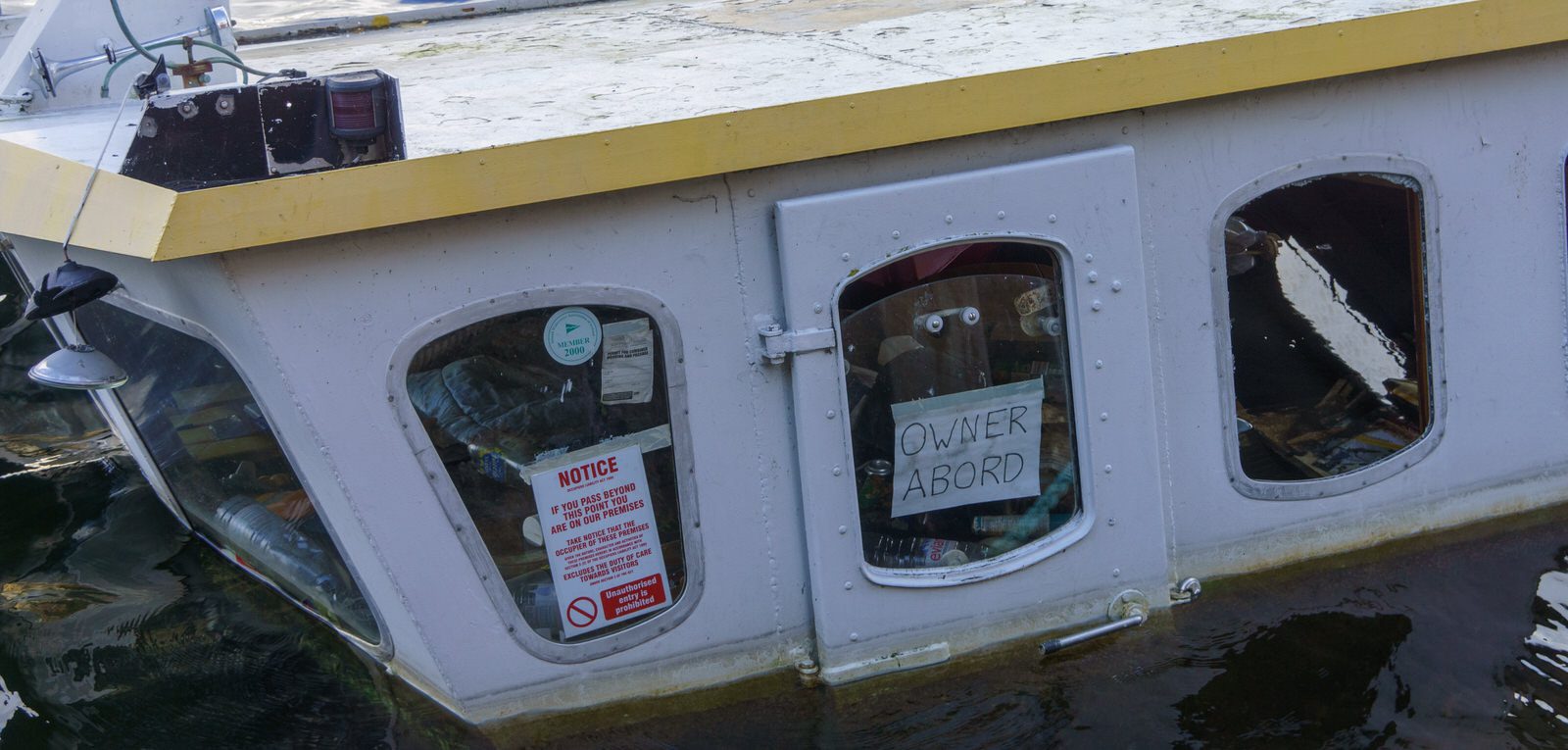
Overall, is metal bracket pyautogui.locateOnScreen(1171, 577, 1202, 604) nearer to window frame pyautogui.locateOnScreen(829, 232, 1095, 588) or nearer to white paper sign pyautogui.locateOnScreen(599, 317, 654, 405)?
window frame pyautogui.locateOnScreen(829, 232, 1095, 588)

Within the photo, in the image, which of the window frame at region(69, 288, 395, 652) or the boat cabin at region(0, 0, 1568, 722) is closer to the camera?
the boat cabin at region(0, 0, 1568, 722)

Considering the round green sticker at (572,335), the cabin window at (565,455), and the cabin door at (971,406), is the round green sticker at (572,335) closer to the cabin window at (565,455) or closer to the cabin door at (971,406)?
the cabin window at (565,455)

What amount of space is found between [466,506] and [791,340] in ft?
2.85

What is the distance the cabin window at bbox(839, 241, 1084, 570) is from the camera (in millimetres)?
3160

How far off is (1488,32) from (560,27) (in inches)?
126

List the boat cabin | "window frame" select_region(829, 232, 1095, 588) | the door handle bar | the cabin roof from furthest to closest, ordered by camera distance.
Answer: the door handle bar < "window frame" select_region(829, 232, 1095, 588) < the boat cabin < the cabin roof

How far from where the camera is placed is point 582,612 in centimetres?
313

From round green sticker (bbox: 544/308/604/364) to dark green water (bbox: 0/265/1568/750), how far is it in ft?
3.08

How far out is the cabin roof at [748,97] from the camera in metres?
2.57

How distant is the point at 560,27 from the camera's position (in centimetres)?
491

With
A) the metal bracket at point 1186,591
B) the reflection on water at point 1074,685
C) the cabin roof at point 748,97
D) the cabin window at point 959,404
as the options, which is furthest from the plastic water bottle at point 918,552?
the cabin roof at point 748,97

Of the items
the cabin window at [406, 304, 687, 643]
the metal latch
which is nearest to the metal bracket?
the metal latch

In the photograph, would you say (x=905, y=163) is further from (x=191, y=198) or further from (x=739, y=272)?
(x=191, y=198)

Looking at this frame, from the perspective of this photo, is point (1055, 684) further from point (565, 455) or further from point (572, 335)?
point (572, 335)
